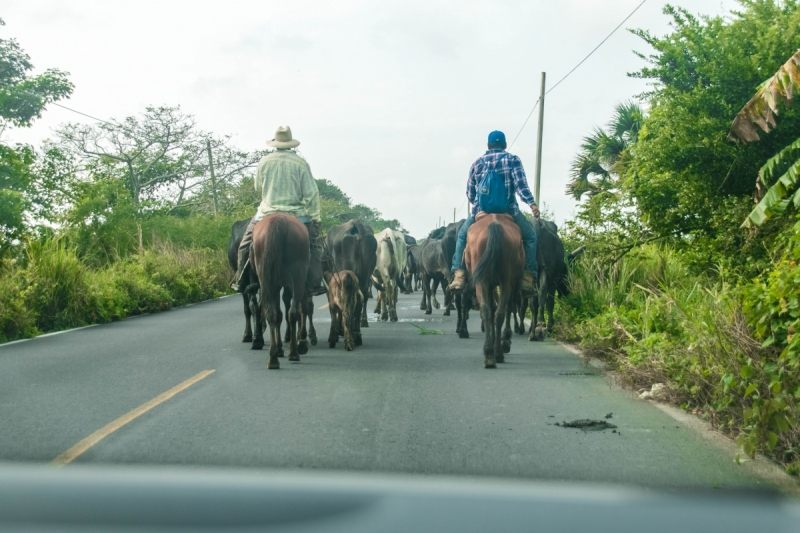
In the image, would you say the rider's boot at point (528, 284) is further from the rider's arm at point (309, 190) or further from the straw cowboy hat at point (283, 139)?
the straw cowboy hat at point (283, 139)

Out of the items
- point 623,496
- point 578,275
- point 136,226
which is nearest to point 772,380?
point 623,496

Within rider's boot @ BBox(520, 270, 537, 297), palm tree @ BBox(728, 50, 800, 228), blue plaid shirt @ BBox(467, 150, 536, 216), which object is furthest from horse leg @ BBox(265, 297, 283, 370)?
palm tree @ BBox(728, 50, 800, 228)

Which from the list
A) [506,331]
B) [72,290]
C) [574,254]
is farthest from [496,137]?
[72,290]

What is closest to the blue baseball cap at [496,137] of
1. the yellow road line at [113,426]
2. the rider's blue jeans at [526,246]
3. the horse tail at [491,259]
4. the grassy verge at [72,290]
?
the rider's blue jeans at [526,246]

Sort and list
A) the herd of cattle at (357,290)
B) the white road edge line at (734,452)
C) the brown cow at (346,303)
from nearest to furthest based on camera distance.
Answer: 1. the white road edge line at (734,452)
2. the herd of cattle at (357,290)
3. the brown cow at (346,303)

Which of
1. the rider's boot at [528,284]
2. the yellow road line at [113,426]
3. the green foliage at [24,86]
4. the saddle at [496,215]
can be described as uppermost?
the green foliage at [24,86]

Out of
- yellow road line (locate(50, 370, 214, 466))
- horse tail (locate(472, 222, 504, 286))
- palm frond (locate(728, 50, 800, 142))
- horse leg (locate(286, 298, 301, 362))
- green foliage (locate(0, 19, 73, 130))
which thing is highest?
green foliage (locate(0, 19, 73, 130))

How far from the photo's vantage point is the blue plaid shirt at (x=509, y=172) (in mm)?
10398

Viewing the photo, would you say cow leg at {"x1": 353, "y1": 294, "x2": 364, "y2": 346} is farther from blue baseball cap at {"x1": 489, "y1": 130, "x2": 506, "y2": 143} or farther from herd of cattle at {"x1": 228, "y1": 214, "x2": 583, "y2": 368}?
blue baseball cap at {"x1": 489, "y1": 130, "x2": 506, "y2": 143}

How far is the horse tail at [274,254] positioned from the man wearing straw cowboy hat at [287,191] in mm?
649

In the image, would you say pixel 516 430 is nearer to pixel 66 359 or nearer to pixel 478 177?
pixel 478 177

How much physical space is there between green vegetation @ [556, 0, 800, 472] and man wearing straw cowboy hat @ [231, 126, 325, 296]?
12.0 ft

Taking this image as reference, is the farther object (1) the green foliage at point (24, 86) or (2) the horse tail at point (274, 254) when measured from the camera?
(1) the green foliage at point (24, 86)

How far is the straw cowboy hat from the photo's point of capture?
1084 centimetres
